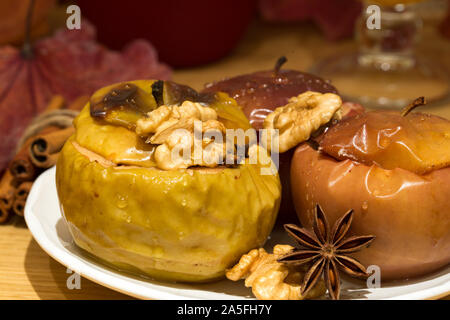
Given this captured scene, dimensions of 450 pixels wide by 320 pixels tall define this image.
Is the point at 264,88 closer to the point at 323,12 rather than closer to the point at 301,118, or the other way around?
the point at 301,118

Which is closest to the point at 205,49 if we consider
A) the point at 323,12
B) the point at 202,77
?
the point at 202,77

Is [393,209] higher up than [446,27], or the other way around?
[393,209]

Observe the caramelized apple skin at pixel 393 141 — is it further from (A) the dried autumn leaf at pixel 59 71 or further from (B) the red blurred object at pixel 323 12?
(B) the red blurred object at pixel 323 12

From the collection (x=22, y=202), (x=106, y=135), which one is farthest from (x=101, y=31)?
(x=106, y=135)

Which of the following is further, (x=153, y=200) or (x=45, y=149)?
(x=45, y=149)

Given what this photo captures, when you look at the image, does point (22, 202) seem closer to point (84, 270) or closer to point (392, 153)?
point (84, 270)

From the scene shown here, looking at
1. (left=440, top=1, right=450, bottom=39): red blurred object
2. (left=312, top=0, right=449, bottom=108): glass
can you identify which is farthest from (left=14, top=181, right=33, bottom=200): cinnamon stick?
(left=440, top=1, right=450, bottom=39): red blurred object

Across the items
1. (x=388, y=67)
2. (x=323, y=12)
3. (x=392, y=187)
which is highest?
(x=392, y=187)
